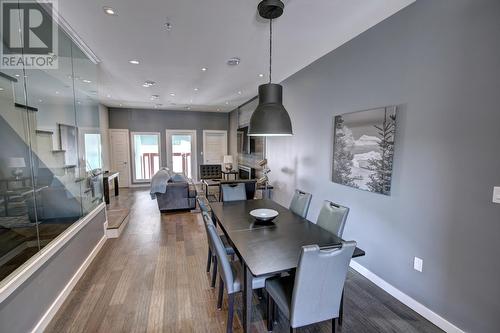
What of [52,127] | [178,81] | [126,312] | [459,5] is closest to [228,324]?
[126,312]

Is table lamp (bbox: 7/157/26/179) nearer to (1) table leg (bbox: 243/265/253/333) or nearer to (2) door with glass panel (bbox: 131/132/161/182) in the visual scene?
(1) table leg (bbox: 243/265/253/333)

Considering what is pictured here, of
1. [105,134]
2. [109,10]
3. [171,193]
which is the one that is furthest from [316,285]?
[105,134]

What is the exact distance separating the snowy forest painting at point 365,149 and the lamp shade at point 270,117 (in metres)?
0.95

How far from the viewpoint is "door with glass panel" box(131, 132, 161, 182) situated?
28.1ft

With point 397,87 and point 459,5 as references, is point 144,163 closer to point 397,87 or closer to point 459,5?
point 397,87

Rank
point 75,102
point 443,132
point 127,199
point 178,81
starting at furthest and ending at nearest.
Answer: point 127,199, point 178,81, point 75,102, point 443,132

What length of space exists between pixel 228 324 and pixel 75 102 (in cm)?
329

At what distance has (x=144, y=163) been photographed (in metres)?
8.75

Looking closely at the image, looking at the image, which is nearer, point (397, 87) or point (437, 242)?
point (437, 242)

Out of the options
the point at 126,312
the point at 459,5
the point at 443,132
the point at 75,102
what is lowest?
the point at 126,312

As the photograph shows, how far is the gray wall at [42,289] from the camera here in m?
1.65

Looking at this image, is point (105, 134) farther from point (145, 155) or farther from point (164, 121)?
point (164, 121)

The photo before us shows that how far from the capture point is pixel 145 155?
8742 millimetres

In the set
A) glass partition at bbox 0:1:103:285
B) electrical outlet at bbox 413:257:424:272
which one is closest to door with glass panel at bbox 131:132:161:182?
glass partition at bbox 0:1:103:285
